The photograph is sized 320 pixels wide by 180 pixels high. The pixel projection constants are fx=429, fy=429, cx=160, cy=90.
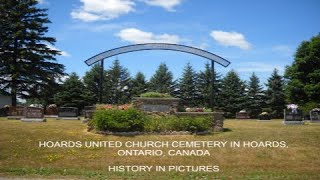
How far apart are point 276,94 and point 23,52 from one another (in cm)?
3369

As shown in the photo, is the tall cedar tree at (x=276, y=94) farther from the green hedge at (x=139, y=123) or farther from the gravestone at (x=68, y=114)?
the green hedge at (x=139, y=123)

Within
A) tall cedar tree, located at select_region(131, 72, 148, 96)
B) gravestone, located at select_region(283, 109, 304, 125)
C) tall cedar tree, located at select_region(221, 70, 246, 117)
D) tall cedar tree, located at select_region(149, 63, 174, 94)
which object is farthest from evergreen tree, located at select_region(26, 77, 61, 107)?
gravestone, located at select_region(283, 109, 304, 125)

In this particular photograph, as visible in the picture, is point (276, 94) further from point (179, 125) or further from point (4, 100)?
point (179, 125)

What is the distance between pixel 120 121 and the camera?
19.4 meters

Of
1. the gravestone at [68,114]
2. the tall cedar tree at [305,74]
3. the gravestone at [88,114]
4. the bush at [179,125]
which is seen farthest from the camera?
the tall cedar tree at [305,74]

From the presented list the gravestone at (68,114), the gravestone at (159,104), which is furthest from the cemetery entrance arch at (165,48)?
the gravestone at (68,114)

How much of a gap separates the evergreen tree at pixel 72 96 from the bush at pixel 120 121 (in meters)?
33.5

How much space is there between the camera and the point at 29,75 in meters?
45.2

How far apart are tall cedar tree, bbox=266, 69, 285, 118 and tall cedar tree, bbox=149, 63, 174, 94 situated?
1450 centimetres

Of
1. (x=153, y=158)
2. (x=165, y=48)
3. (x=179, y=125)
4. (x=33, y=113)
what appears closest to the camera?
(x=153, y=158)

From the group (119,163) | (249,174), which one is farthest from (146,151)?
(249,174)

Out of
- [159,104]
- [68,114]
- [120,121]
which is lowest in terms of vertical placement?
[120,121]

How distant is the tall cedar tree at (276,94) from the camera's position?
58531 millimetres

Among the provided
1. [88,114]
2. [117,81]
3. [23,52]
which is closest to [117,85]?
[117,81]
